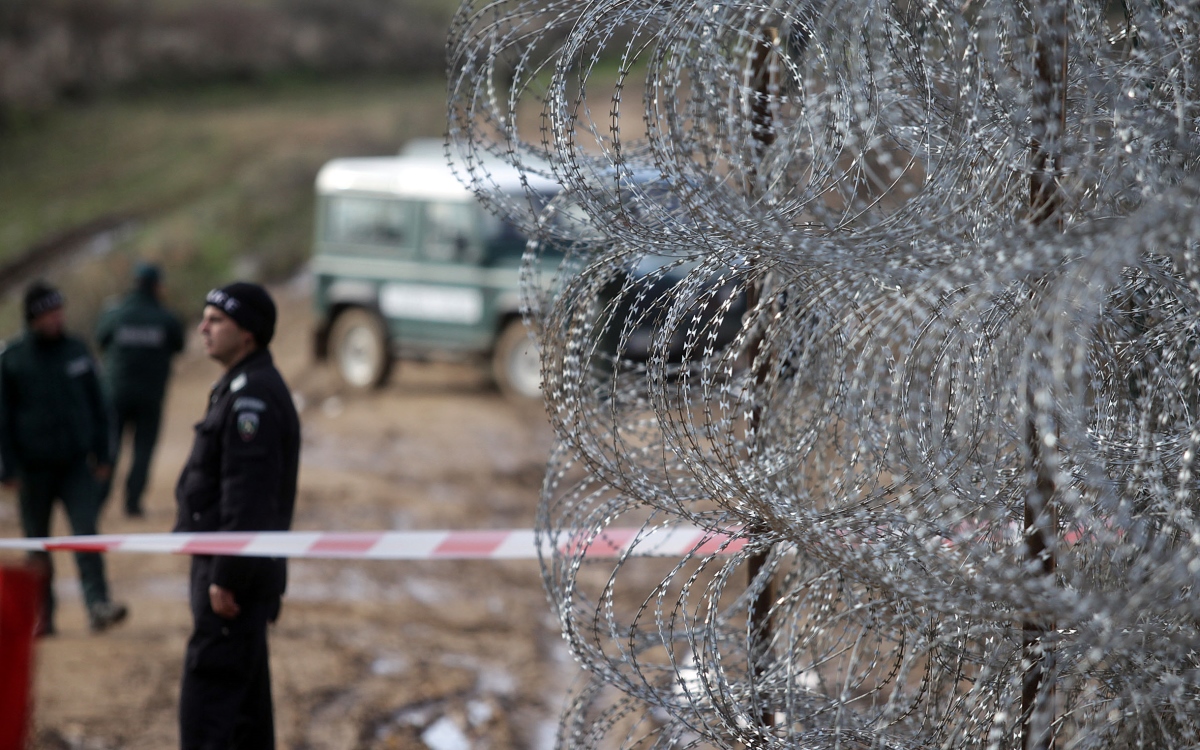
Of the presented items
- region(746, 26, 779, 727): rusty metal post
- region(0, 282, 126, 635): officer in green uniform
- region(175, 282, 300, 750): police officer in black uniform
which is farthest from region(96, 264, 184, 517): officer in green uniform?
region(746, 26, 779, 727): rusty metal post

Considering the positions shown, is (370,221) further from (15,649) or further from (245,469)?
(15,649)

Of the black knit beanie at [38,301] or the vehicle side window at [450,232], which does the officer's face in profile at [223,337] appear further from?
the vehicle side window at [450,232]

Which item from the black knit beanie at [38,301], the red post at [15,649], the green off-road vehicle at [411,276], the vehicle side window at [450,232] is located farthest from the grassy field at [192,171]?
the red post at [15,649]

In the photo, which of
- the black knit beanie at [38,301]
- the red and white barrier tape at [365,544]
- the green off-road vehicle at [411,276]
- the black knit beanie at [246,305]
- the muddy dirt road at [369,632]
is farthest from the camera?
the green off-road vehicle at [411,276]

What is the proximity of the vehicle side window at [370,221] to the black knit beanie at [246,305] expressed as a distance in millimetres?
8596

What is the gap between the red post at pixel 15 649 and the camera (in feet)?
8.13

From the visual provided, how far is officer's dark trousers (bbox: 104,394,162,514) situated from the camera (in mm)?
7906

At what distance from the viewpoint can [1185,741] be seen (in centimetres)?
233

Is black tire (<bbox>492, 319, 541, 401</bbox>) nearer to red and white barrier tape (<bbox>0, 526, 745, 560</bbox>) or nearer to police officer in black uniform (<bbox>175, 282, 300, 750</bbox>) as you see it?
red and white barrier tape (<bbox>0, 526, 745, 560</bbox>)

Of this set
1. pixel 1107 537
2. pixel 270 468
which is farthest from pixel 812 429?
pixel 270 468

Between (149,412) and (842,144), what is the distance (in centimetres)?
661

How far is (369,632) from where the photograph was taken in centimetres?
598

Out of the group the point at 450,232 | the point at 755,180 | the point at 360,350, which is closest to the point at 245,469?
the point at 755,180

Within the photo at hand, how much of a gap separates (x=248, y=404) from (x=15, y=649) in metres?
1.07
